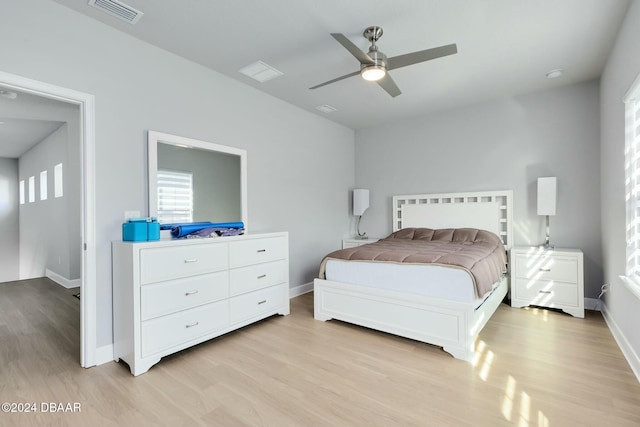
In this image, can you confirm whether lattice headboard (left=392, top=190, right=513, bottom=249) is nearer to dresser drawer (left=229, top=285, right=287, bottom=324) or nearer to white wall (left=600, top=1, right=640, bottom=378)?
white wall (left=600, top=1, right=640, bottom=378)

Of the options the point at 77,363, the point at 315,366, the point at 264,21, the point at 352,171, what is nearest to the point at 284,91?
the point at 264,21

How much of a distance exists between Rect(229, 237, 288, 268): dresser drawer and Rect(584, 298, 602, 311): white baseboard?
3475mm

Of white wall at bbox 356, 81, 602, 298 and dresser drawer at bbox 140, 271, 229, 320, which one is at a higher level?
white wall at bbox 356, 81, 602, 298

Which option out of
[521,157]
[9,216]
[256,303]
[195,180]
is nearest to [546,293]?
[521,157]

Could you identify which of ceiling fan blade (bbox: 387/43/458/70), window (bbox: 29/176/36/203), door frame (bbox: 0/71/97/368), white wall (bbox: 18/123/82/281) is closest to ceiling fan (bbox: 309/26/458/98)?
ceiling fan blade (bbox: 387/43/458/70)

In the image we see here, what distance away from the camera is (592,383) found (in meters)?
1.96

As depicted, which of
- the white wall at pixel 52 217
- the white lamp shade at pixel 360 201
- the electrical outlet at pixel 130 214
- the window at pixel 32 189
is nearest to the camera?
the electrical outlet at pixel 130 214

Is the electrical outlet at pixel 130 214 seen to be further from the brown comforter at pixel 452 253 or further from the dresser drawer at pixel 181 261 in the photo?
the brown comforter at pixel 452 253

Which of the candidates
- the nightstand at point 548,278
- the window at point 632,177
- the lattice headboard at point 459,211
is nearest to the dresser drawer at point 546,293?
the nightstand at point 548,278

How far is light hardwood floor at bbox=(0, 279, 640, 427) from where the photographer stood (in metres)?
1.69

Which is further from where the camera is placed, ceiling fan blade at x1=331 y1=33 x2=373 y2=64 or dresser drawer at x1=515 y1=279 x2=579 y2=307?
dresser drawer at x1=515 y1=279 x2=579 y2=307

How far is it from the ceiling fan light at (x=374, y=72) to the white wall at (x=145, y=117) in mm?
1651

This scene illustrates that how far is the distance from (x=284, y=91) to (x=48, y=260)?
5508 mm

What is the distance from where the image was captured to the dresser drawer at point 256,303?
9.22 feet
